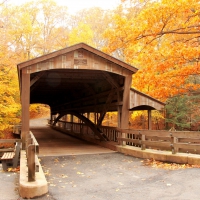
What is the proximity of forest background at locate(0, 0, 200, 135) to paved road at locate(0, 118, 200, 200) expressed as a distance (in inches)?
229

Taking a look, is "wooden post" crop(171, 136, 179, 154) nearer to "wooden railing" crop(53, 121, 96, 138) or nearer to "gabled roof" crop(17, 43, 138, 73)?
"gabled roof" crop(17, 43, 138, 73)

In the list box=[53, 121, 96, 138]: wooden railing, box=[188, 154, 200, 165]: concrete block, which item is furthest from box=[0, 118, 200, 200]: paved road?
box=[53, 121, 96, 138]: wooden railing

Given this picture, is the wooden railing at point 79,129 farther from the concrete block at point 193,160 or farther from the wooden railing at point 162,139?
the concrete block at point 193,160

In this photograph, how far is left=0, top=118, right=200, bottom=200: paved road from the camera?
182 inches

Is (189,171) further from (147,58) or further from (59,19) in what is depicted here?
(59,19)

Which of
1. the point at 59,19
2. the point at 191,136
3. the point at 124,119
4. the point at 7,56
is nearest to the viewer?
the point at 191,136

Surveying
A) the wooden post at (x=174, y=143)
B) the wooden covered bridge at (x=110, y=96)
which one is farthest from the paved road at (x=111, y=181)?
the wooden post at (x=174, y=143)

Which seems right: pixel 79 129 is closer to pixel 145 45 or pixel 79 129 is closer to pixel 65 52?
pixel 145 45

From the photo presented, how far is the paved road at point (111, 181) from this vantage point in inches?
182

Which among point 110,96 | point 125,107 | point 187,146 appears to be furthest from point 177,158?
point 110,96

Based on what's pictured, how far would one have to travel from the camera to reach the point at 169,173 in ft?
20.6

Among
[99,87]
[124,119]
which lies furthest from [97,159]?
[99,87]

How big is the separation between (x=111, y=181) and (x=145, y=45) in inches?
313

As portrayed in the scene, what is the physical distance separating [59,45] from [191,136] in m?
26.5
